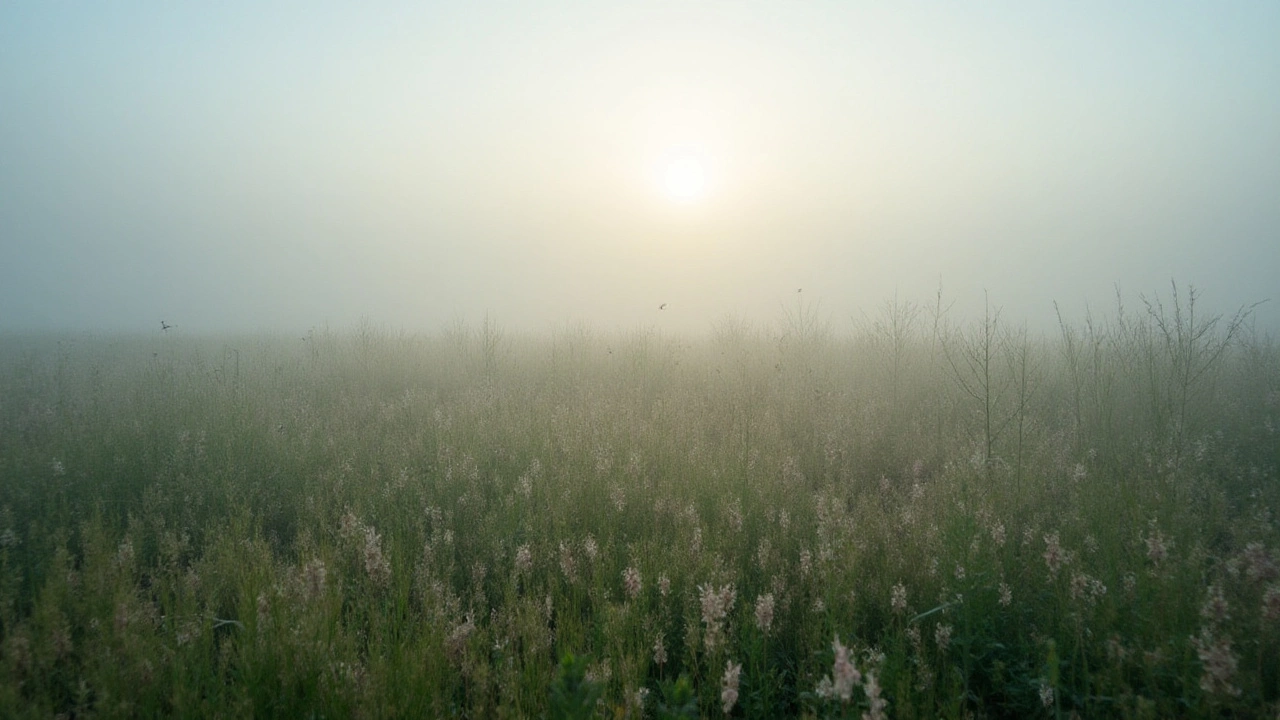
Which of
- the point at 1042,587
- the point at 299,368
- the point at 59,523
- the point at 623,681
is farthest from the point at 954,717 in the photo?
the point at 299,368

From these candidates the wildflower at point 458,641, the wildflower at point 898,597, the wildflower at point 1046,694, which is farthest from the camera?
the wildflower at point 898,597

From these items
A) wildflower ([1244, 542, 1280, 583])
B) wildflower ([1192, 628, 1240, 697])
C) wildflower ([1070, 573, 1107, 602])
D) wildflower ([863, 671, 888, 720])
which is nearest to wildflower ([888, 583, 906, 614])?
wildflower ([1070, 573, 1107, 602])

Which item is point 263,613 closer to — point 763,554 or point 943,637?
point 763,554

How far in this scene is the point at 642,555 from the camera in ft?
10.6

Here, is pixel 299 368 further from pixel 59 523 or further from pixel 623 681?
pixel 623 681

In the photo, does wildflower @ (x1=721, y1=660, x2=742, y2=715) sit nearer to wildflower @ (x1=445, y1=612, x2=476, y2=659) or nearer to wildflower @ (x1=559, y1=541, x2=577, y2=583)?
wildflower @ (x1=445, y1=612, x2=476, y2=659)

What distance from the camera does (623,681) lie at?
2.20 meters

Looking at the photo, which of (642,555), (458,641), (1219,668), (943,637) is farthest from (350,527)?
(1219,668)

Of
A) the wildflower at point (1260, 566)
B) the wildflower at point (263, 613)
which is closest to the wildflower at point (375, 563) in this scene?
the wildflower at point (263, 613)

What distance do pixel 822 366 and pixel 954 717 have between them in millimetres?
8678

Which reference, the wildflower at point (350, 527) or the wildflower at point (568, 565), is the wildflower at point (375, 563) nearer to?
the wildflower at point (350, 527)

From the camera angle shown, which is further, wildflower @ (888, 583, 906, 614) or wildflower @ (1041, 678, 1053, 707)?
wildflower @ (888, 583, 906, 614)

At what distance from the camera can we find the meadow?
2.08 metres

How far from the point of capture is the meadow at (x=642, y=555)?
2084 millimetres
